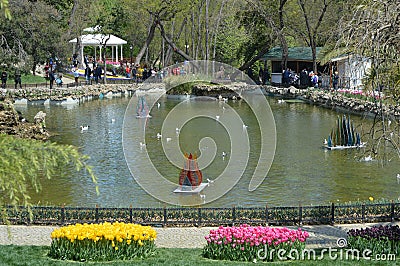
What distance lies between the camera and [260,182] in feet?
79.8

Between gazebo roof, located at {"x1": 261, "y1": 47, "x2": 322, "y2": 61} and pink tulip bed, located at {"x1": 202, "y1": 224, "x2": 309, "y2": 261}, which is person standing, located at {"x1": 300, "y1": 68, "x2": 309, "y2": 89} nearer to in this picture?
gazebo roof, located at {"x1": 261, "y1": 47, "x2": 322, "y2": 61}

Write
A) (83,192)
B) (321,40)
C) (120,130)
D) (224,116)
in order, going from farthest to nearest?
(321,40), (224,116), (120,130), (83,192)

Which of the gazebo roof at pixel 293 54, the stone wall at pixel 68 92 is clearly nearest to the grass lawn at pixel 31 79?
the stone wall at pixel 68 92

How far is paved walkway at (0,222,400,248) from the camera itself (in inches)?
650

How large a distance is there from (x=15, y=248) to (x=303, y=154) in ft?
52.3

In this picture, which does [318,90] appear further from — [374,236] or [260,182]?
[374,236]

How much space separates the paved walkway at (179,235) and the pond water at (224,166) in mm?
3480

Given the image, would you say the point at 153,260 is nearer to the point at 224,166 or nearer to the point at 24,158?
the point at 24,158

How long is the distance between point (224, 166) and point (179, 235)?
31.7ft

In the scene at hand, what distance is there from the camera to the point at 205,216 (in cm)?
1811

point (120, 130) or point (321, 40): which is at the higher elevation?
point (321, 40)

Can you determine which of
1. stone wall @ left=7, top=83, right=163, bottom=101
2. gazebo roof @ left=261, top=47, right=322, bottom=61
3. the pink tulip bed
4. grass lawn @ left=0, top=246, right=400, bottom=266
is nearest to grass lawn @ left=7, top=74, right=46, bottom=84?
stone wall @ left=7, top=83, right=163, bottom=101

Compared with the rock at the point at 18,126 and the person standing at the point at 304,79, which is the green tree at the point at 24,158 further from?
the person standing at the point at 304,79

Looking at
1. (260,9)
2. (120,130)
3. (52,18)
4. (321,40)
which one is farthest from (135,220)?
(321,40)
